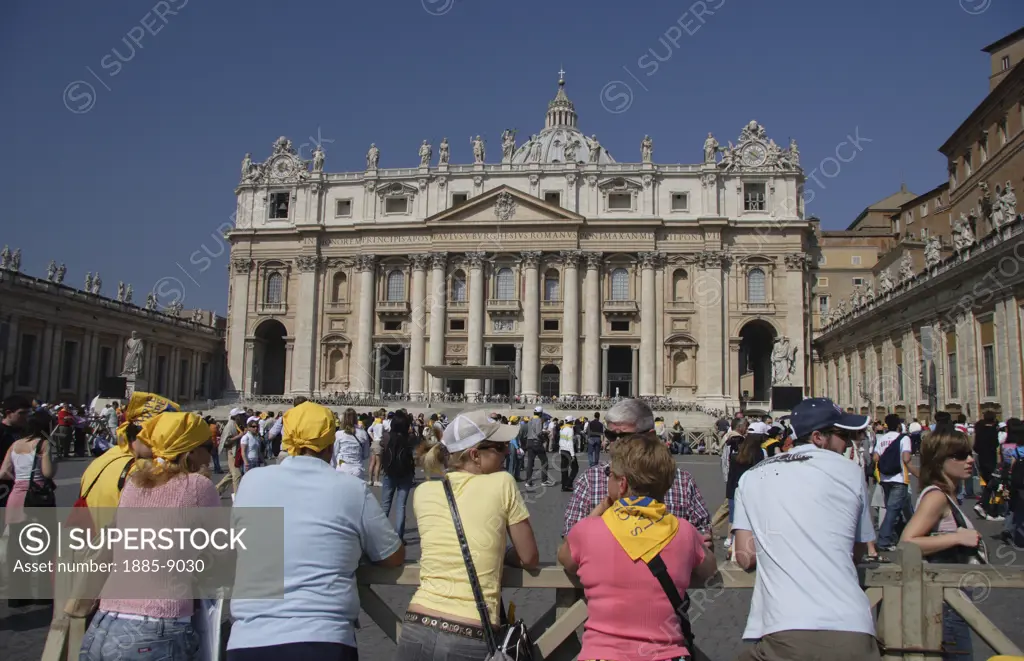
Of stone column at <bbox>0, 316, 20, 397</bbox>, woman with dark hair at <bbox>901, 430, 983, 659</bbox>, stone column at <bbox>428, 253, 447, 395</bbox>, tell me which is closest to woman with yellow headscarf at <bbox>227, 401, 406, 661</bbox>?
woman with dark hair at <bbox>901, 430, 983, 659</bbox>

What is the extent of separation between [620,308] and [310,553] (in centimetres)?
4804

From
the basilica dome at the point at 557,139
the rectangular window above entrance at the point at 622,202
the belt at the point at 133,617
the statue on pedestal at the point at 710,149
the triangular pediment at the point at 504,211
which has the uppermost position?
the basilica dome at the point at 557,139

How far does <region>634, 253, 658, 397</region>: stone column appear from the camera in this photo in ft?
162

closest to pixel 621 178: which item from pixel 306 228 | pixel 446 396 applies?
pixel 446 396

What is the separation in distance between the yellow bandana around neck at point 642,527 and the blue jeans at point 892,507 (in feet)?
25.7

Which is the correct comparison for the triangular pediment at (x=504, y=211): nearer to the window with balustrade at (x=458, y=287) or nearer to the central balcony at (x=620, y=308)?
the window with balustrade at (x=458, y=287)

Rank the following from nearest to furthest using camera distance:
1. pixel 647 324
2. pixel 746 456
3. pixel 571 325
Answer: pixel 746 456, pixel 647 324, pixel 571 325

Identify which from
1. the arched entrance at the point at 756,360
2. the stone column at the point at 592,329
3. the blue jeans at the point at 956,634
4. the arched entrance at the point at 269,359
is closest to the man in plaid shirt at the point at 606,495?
the blue jeans at the point at 956,634

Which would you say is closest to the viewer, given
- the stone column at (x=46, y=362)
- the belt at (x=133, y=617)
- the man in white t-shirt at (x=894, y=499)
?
the belt at (x=133, y=617)

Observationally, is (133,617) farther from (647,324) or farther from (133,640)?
(647,324)

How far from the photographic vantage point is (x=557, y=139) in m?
80.7

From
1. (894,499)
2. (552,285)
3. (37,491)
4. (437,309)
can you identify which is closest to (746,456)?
(894,499)

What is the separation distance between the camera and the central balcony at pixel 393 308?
52.9 metres

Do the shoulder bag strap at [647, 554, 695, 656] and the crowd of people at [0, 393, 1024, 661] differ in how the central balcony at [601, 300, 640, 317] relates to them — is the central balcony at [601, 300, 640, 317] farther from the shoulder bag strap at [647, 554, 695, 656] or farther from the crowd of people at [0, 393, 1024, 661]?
the shoulder bag strap at [647, 554, 695, 656]
